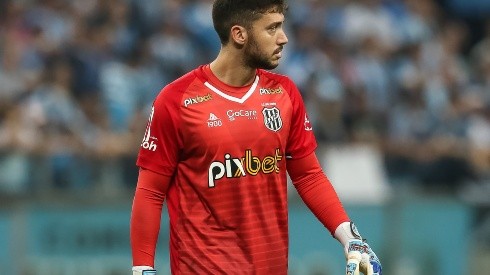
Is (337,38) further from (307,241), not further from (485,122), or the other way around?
(307,241)

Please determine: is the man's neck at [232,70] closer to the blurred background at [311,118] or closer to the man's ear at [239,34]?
the man's ear at [239,34]

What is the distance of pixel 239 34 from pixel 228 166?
66 centimetres

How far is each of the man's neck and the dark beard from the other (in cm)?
6

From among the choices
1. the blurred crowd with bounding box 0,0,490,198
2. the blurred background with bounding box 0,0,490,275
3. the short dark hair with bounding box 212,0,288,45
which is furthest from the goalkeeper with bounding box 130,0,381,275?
the blurred crowd with bounding box 0,0,490,198

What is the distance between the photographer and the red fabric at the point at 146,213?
253 inches

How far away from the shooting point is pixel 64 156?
38.0ft

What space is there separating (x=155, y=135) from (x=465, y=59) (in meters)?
11.1

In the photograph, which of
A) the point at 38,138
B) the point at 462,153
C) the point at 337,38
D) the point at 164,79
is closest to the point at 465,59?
the point at 337,38

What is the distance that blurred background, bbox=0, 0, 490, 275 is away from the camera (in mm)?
11570

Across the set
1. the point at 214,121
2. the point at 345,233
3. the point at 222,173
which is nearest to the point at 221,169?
the point at 222,173

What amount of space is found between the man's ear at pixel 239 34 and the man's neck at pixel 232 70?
9 centimetres

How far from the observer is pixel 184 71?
14.2 metres

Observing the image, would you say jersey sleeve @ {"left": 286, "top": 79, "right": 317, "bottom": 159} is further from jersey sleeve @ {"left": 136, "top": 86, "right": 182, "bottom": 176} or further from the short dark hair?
jersey sleeve @ {"left": 136, "top": 86, "right": 182, "bottom": 176}

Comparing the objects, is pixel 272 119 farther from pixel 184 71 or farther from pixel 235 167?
pixel 184 71
